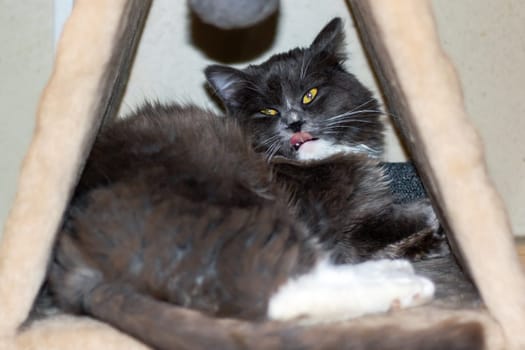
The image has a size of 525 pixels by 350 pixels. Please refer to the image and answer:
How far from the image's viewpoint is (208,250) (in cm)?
132

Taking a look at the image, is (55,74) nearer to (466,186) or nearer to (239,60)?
(466,186)

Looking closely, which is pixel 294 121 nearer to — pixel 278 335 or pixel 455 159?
pixel 455 159

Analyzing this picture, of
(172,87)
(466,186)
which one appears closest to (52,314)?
(466,186)

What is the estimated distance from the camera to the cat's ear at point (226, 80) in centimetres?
212

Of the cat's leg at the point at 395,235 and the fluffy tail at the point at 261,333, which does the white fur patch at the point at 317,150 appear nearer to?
the cat's leg at the point at 395,235

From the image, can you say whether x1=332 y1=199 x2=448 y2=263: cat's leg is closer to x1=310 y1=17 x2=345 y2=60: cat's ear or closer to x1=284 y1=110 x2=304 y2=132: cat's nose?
x1=284 y1=110 x2=304 y2=132: cat's nose

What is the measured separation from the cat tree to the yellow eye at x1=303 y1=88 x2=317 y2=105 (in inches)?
27.2

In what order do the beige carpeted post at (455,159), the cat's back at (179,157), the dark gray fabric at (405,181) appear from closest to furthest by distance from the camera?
the beige carpeted post at (455,159), the cat's back at (179,157), the dark gray fabric at (405,181)

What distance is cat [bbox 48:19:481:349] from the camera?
1238mm

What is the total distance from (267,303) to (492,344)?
441 millimetres

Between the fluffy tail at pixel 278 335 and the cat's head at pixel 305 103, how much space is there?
846mm

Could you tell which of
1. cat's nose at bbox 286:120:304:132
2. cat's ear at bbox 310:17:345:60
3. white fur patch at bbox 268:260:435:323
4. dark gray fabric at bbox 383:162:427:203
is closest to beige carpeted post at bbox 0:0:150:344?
white fur patch at bbox 268:260:435:323

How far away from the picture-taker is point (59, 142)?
1.33m

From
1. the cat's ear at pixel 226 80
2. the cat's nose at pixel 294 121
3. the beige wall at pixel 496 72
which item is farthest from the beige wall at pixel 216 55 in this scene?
the cat's nose at pixel 294 121
